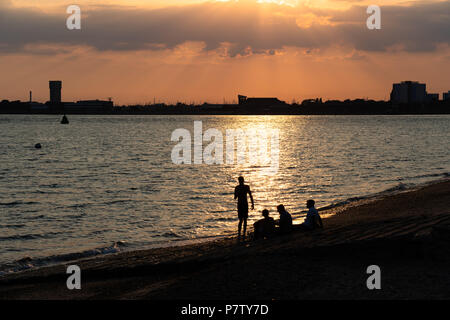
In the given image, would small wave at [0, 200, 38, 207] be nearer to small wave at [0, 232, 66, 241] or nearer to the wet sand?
small wave at [0, 232, 66, 241]

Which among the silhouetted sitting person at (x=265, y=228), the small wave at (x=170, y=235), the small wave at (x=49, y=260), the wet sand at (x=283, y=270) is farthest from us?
the small wave at (x=170, y=235)

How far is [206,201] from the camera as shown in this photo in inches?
1321

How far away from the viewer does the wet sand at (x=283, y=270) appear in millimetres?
11523

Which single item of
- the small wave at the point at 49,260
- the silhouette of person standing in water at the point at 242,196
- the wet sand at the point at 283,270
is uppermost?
the silhouette of person standing in water at the point at 242,196

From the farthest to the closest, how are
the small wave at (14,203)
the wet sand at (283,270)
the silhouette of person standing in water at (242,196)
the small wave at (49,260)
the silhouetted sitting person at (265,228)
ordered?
the small wave at (14,203), the silhouette of person standing in water at (242,196), the small wave at (49,260), the silhouetted sitting person at (265,228), the wet sand at (283,270)

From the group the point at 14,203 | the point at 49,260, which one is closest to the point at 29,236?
the point at 49,260

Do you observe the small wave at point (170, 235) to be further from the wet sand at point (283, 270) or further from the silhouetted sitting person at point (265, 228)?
the silhouetted sitting person at point (265, 228)

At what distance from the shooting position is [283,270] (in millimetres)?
12992

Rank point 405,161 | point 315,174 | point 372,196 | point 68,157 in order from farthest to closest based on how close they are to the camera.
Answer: point 68,157, point 405,161, point 315,174, point 372,196

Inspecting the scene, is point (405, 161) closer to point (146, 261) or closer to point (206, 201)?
point (206, 201)

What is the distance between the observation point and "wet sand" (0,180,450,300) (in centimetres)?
1152

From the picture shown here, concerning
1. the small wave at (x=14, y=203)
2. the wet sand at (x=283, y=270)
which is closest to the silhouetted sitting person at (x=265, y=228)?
the wet sand at (x=283, y=270)
